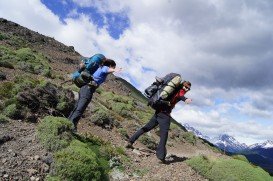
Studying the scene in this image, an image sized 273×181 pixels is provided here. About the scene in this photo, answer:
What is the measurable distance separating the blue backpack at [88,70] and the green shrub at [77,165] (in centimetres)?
348

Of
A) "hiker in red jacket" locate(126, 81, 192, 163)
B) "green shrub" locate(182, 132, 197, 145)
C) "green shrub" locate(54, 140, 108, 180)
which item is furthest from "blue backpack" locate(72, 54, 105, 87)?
"green shrub" locate(182, 132, 197, 145)

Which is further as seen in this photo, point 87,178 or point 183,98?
point 183,98

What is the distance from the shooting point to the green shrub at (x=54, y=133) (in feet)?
36.0

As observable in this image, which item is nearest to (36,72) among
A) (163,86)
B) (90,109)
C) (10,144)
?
(90,109)

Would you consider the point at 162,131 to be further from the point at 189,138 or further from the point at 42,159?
the point at 189,138

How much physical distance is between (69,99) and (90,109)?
2.63 m

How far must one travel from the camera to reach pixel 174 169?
13.7 meters

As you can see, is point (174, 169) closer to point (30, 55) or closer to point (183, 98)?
point (183, 98)

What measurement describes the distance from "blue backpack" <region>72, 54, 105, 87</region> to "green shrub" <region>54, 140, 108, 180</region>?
348 centimetres

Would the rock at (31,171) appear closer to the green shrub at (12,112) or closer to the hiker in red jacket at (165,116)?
the green shrub at (12,112)

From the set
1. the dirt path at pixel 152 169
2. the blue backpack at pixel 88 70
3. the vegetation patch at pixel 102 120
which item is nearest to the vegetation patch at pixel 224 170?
the dirt path at pixel 152 169

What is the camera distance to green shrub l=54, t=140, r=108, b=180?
31.8ft

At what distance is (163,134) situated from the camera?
570 inches

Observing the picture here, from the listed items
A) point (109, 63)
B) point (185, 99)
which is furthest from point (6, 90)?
point (185, 99)
